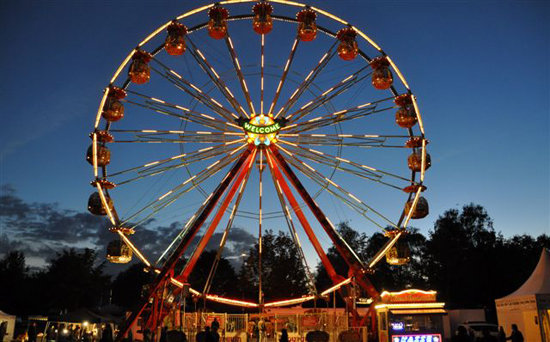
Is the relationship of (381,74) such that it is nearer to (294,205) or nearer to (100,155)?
(294,205)

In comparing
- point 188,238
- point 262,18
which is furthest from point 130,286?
point 262,18

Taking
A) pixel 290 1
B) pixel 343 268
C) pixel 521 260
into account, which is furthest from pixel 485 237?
pixel 290 1

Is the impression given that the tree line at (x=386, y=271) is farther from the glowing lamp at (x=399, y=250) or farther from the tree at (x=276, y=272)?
the glowing lamp at (x=399, y=250)

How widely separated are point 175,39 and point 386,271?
40.2 metres

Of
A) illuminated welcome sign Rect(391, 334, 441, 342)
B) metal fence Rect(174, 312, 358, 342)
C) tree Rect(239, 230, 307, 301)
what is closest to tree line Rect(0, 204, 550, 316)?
tree Rect(239, 230, 307, 301)

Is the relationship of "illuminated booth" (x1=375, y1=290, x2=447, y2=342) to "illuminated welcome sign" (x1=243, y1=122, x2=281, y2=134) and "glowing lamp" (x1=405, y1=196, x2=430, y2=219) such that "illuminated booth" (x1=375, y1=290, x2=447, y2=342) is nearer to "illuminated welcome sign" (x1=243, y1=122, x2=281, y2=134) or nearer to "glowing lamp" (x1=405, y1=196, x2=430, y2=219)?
"glowing lamp" (x1=405, y1=196, x2=430, y2=219)

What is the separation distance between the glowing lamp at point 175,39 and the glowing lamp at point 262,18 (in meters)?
2.69

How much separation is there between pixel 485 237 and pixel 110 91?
37706 millimetres

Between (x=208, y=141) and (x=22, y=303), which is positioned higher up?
(x=208, y=141)

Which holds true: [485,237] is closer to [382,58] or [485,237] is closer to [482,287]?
[482,287]

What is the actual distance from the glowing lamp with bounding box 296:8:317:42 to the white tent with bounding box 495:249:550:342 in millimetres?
12109

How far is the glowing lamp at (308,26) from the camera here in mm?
17789

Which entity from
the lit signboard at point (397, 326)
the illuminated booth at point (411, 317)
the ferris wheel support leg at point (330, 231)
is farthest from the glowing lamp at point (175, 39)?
the lit signboard at point (397, 326)

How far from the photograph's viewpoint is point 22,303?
147ft
